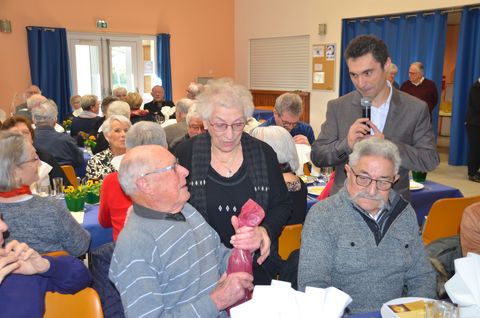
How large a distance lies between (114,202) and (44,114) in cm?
210

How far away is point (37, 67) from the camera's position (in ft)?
29.7

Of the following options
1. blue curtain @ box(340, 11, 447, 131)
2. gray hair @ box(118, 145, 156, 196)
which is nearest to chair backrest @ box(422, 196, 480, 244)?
gray hair @ box(118, 145, 156, 196)

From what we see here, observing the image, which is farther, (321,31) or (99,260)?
(321,31)

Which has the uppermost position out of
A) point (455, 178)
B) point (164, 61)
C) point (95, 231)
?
point (164, 61)

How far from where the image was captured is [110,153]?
3.90m

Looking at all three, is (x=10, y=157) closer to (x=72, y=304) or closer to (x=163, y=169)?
(x=72, y=304)

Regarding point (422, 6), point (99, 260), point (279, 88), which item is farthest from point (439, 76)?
point (99, 260)

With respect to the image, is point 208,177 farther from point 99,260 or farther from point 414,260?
point 414,260

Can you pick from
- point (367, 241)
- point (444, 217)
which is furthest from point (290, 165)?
point (444, 217)

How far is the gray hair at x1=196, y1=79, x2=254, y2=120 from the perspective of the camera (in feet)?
6.87

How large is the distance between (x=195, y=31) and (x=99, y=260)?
32.5ft

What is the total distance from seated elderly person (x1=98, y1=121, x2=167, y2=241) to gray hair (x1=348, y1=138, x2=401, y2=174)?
140 cm

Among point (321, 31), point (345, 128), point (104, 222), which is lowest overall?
point (104, 222)

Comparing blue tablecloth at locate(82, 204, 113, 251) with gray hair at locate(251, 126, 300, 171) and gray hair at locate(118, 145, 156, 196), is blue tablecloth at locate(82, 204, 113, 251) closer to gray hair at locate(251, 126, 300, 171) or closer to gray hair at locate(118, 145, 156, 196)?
gray hair at locate(251, 126, 300, 171)
